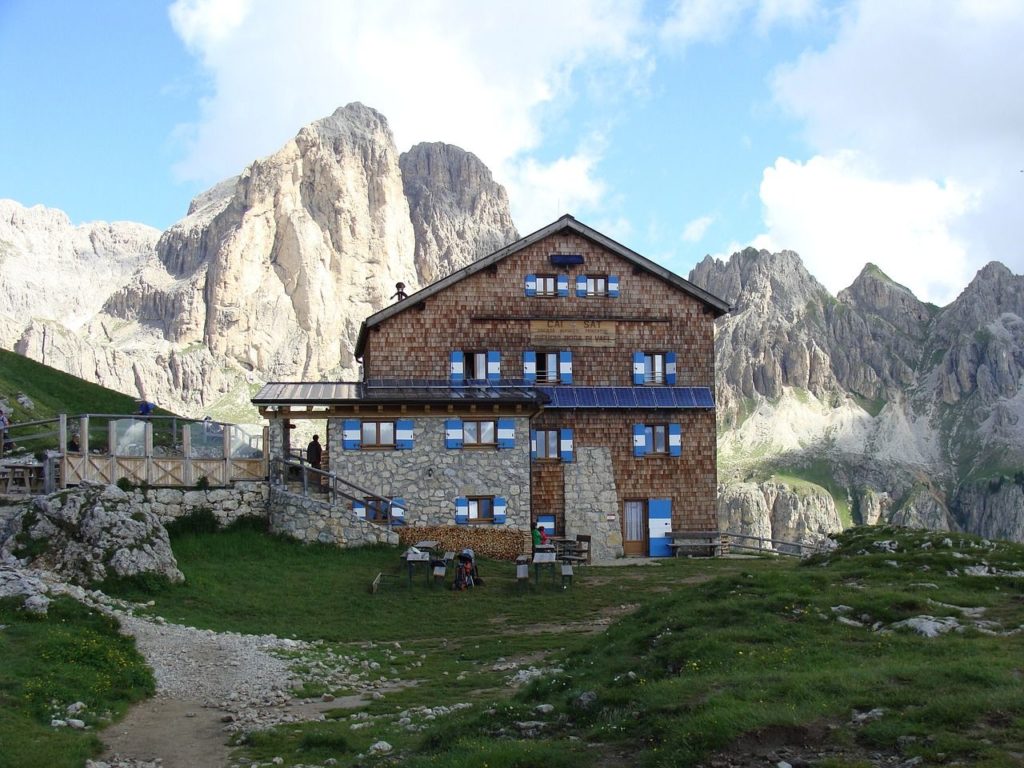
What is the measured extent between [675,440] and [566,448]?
5.03 metres

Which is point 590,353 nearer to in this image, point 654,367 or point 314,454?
point 654,367

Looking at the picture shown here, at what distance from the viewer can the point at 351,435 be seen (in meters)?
39.5

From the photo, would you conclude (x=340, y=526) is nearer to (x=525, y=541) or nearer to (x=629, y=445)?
(x=525, y=541)

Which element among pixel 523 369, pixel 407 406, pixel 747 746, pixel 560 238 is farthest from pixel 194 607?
pixel 560 238

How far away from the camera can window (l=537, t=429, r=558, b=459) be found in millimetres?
45250

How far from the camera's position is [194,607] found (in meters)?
26.5

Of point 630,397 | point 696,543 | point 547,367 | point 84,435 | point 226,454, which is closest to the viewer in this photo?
point 84,435

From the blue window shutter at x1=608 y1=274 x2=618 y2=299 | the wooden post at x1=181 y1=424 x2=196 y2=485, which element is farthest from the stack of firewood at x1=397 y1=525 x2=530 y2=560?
the blue window shutter at x1=608 y1=274 x2=618 y2=299

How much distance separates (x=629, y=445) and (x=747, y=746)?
1357 inches

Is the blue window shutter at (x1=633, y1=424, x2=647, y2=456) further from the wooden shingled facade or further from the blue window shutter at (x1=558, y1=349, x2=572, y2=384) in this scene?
the blue window shutter at (x1=558, y1=349, x2=572, y2=384)

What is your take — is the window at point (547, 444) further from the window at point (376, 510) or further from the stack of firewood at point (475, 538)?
the window at point (376, 510)

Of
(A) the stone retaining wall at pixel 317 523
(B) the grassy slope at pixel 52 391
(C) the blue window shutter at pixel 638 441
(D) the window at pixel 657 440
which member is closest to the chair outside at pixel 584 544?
(C) the blue window shutter at pixel 638 441

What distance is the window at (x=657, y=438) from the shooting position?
4625cm

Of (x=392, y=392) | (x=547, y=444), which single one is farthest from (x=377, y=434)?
(x=547, y=444)
